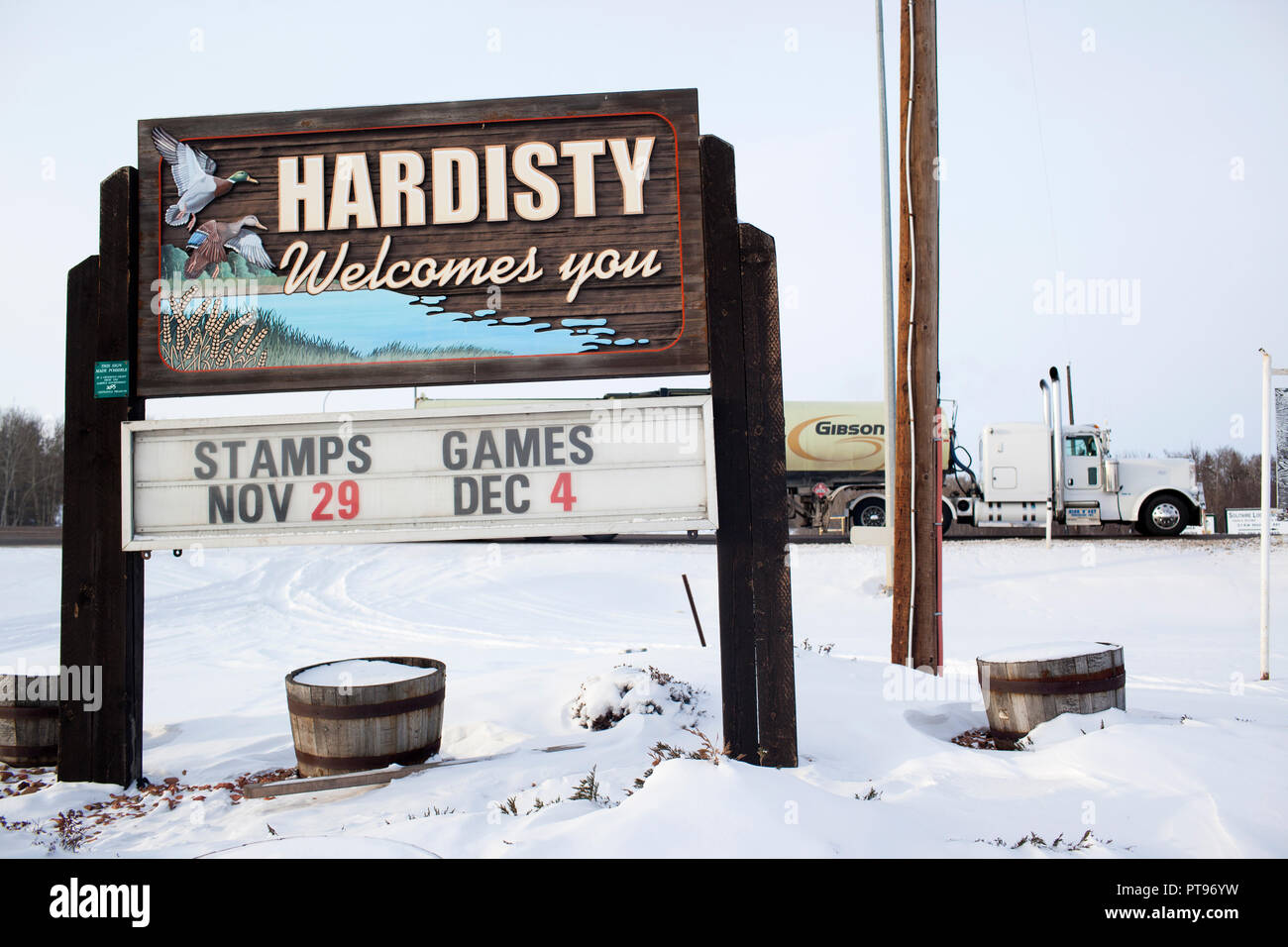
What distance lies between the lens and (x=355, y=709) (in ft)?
17.0

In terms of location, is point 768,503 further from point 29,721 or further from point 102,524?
point 29,721

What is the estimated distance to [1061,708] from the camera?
5.57 meters

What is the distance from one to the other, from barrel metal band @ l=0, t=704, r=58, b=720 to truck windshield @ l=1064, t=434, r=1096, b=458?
20.8 meters

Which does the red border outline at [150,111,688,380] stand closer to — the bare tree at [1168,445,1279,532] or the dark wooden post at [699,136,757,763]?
the dark wooden post at [699,136,757,763]

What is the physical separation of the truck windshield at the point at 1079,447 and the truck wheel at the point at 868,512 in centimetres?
467

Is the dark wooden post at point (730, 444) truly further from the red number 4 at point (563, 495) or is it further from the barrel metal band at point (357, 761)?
the barrel metal band at point (357, 761)

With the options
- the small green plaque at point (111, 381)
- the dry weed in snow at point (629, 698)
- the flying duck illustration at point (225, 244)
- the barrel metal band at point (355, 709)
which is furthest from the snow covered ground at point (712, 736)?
the flying duck illustration at point (225, 244)

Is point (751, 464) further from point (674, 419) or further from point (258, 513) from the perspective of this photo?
point (258, 513)

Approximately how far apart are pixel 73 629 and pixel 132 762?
36.9 inches

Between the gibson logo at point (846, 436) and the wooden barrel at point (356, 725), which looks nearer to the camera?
the wooden barrel at point (356, 725)

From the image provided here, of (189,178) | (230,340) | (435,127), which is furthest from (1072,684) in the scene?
(189,178)

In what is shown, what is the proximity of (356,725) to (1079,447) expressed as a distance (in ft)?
65.3

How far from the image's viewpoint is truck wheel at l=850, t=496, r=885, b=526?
22031 mm

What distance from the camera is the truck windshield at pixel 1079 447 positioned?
20.4 m
